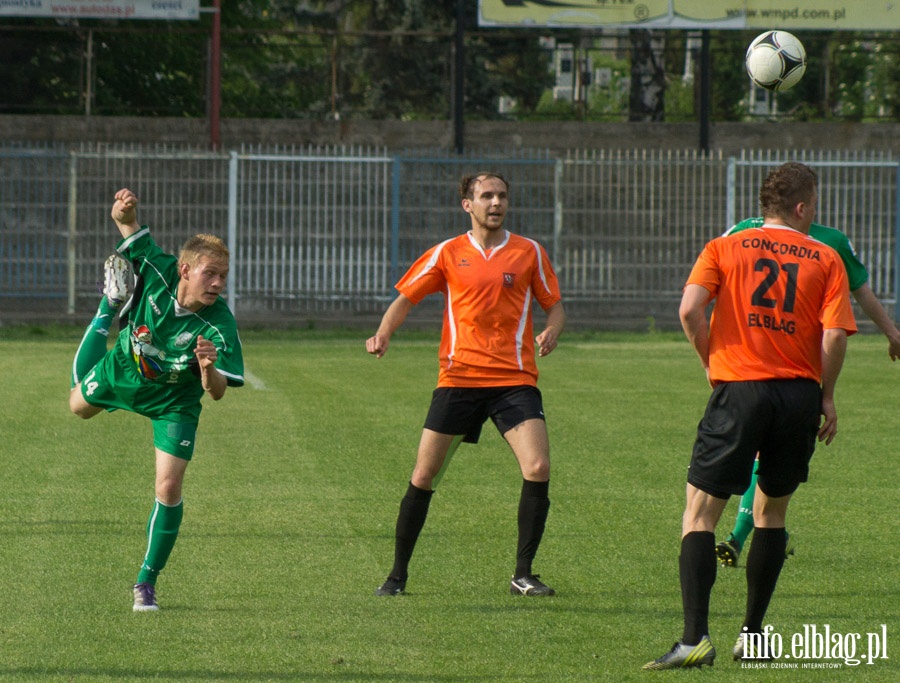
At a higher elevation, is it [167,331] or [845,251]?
[845,251]

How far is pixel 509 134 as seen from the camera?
26.2 m

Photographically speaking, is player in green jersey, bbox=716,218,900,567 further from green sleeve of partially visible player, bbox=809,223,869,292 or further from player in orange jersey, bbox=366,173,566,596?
player in orange jersey, bbox=366,173,566,596

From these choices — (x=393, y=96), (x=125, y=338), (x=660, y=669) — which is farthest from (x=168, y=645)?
(x=393, y=96)

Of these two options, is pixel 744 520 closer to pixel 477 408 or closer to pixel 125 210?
pixel 477 408

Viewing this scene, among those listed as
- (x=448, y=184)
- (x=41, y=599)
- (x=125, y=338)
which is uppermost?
(x=448, y=184)

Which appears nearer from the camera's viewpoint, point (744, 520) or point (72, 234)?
point (744, 520)

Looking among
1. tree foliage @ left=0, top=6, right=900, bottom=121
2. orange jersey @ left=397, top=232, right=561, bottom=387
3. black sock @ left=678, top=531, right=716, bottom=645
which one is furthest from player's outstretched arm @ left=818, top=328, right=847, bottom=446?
tree foliage @ left=0, top=6, right=900, bottom=121

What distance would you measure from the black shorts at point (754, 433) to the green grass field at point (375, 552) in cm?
73

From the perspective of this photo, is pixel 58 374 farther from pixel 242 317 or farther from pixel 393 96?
pixel 393 96

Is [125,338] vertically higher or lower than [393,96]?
lower

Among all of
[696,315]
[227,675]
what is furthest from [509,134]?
[227,675]

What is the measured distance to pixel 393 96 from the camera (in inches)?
1319

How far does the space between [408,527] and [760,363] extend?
206 centimetres

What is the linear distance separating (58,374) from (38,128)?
10.7 meters
